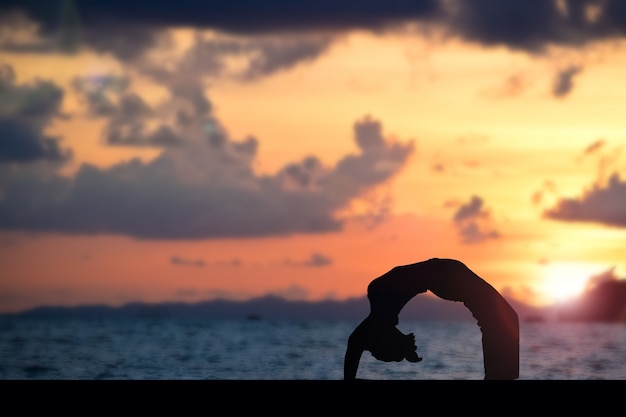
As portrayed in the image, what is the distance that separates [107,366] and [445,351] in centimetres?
4109

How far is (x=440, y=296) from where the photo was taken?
25312 millimetres

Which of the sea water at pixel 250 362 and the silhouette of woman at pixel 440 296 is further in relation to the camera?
the sea water at pixel 250 362

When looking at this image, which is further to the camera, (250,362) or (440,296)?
(250,362)

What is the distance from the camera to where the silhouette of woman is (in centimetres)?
2520

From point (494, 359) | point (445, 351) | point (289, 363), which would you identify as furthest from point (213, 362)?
point (494, 359)

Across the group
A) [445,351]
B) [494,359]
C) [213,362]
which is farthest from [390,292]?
[445,351]

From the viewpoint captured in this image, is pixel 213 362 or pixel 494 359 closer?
pixel 494 359

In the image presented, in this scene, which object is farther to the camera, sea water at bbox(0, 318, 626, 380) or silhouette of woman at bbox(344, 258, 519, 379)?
sea water at bbox(0, 318, 626, 380)

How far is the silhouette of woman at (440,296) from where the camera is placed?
25203 millimetres
